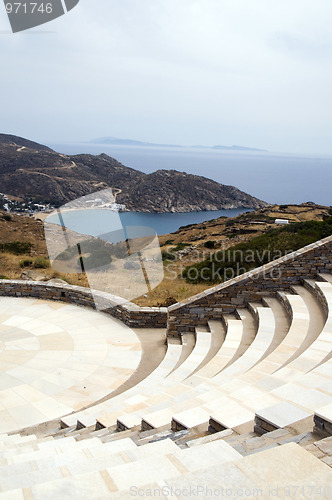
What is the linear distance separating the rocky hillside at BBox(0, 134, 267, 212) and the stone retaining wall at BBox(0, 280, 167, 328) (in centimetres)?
7189

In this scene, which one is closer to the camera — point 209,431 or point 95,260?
point 209,431

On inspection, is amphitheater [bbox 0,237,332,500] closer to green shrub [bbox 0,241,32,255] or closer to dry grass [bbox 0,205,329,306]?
dry grass [bbox 0,205,329,306]

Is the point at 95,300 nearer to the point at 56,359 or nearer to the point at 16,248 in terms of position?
the point at 56,359

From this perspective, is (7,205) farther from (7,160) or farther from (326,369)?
(326,369)

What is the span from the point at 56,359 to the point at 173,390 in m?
3.63

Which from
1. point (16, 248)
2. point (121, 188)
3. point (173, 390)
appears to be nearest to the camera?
point (173, 390)

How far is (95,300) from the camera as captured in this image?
11.7m

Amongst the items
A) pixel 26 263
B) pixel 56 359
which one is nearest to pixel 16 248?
pixel 26 263

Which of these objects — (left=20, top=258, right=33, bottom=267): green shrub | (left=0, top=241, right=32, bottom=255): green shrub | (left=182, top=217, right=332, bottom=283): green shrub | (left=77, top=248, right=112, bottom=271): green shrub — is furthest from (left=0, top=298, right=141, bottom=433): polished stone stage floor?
(left=0, top=241, right=32, bottom=255): green shrub

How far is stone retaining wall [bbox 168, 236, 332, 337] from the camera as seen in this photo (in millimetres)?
9922

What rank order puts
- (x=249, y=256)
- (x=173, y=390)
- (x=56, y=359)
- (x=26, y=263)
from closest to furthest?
(x=173, y=390) < (x=56, y=359) < (x=249, y=256) < (x=26, y=263)

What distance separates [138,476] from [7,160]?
367 feet

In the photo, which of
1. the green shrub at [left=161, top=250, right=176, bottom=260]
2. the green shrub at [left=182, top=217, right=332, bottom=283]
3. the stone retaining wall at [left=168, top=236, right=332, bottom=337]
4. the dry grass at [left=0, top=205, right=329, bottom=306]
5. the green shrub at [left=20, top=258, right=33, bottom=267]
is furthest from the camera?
the green shrub at [left=161, top=250, right=176, bottom=260]

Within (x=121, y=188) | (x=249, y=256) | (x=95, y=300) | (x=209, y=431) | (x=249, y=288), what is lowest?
(x=95, y=300)
